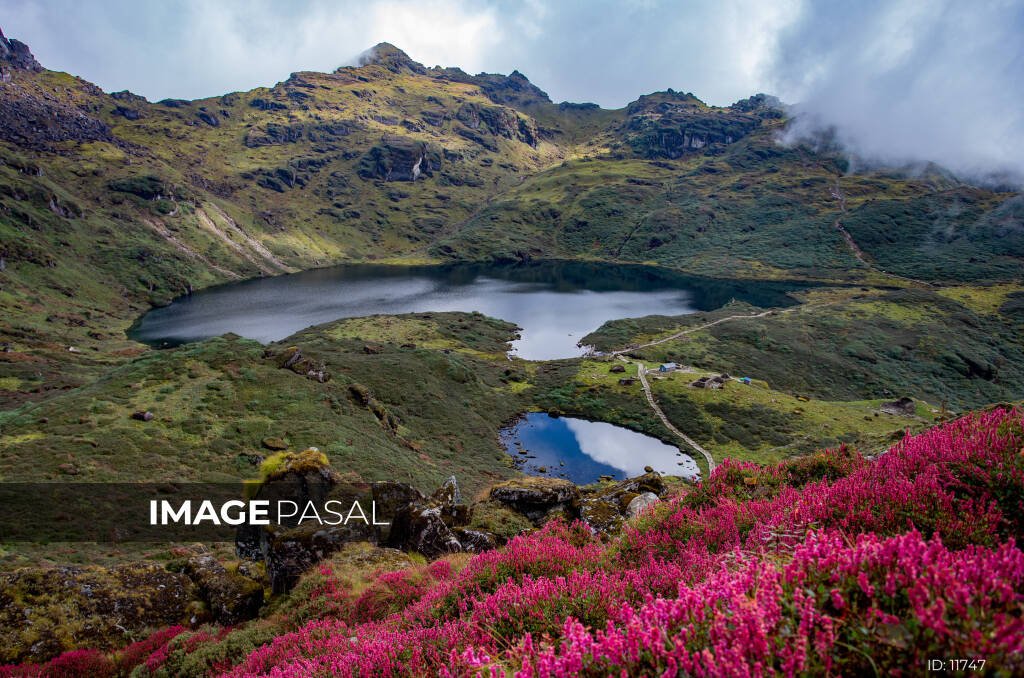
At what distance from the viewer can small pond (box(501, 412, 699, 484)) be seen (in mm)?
46031

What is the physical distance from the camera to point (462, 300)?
138 metres

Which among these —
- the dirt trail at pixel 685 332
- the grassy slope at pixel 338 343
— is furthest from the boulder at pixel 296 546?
the dirt trail at pixel 685 332

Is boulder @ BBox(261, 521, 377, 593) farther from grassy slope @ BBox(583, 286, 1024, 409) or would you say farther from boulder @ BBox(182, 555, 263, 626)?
grassy slope @ BBox(583, 286, 1024, 409)

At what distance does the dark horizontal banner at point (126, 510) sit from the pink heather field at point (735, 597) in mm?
8021

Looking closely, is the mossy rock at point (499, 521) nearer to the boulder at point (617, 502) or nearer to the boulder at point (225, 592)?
the boulder at point (617, 502)

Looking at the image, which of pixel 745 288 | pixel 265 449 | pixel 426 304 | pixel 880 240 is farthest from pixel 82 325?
pixel 880 240

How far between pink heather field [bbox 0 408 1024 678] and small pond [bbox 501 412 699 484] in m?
38.3

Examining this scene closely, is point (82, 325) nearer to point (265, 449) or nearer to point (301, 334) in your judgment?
point (301, 334)

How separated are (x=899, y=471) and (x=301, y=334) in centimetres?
9459

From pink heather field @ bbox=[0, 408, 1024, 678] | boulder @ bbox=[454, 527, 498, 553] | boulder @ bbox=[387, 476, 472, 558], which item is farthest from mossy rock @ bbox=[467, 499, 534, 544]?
pink heather field @ bbox=[0, 408, 1024, 678]

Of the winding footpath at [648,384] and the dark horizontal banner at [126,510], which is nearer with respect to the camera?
the dark horizontal banner at [126,510]

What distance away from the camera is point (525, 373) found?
72.9 m

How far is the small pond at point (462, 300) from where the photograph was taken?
10079 centimetres

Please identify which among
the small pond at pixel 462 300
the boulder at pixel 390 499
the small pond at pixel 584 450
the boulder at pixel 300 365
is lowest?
the small pond at pixel 584 450
